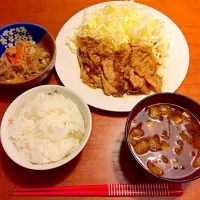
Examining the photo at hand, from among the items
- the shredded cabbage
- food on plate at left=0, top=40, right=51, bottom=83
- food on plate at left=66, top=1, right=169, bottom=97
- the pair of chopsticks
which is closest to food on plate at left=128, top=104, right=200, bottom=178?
the pair of chopsticks

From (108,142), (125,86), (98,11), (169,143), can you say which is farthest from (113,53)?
(169,143)

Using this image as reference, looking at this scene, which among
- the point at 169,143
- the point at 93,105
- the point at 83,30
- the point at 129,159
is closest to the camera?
the point at 169,143

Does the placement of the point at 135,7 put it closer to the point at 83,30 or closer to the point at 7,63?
the point at 83,30

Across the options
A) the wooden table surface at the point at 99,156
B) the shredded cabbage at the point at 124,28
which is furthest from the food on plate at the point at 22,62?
the shredded cabbage at the point at 124,28

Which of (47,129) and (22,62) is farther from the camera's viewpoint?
(22,62)

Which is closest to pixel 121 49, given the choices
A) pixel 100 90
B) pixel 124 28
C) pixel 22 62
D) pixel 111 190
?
pixel 124 28

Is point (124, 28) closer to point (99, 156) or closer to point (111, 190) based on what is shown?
point (99, 156)

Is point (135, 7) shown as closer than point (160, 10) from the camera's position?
Yes
